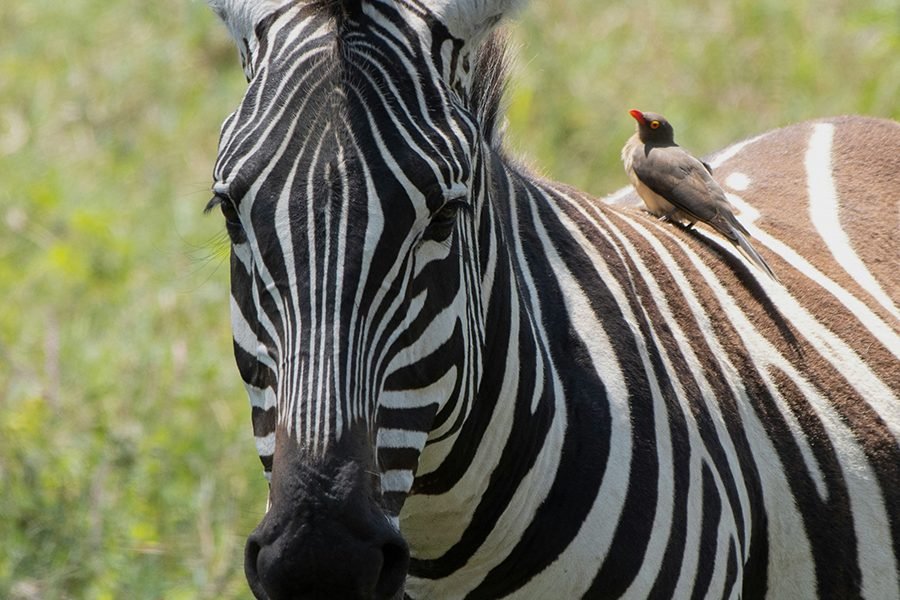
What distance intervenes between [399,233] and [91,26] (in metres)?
9.10

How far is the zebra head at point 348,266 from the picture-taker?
2305 mm

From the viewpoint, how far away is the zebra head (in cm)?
230

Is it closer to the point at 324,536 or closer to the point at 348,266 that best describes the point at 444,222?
the point at 348,266

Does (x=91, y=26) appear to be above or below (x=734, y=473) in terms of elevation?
above

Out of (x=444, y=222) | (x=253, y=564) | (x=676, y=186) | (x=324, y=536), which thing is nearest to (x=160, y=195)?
(x=676, y=186)

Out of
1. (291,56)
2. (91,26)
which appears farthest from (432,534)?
(91,26)

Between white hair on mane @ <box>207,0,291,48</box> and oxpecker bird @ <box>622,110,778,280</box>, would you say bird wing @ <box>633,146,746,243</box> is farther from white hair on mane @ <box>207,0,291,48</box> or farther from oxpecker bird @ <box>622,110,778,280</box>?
white hair on mane @ <box>207,0,291,48</box>

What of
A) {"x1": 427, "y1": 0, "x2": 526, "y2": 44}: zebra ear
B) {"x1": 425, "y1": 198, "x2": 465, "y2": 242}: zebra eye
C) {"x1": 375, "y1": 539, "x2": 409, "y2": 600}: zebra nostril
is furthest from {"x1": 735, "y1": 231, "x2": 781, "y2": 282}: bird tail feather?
{"x1": 375, "y1": 539, "x2": 409, "y2": 600}: zebra nostril

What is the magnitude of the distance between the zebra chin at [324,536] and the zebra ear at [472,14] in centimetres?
96

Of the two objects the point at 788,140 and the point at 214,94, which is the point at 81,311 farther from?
the point at 788,140

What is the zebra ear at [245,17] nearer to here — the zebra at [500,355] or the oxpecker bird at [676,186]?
the zebra at [500,355]

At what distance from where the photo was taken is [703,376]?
130 inches

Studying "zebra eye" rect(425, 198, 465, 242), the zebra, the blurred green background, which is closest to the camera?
the zebra

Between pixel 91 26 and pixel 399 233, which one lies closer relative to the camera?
pixel 399 233
